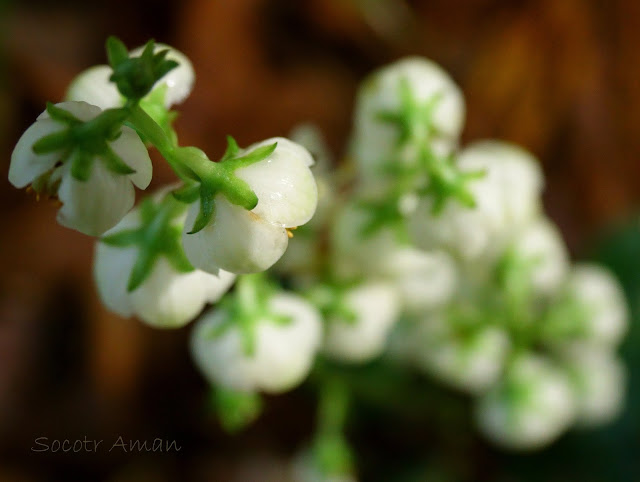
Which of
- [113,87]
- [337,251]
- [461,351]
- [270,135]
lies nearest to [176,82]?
[113,87]

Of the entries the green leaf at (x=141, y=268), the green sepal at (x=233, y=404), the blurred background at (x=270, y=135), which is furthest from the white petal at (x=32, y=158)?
the blurred background at (x=270, y=135)

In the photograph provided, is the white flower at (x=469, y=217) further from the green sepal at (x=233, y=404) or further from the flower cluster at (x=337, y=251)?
the green sepal at (x=233, y=404)

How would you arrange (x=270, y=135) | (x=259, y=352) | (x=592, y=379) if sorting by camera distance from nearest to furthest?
(x=259, y=352)
(x=592, y=379)
(x=270, y=135)

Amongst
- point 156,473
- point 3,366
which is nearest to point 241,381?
point 156,473

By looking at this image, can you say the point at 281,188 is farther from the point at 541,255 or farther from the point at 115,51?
the point at 541,255

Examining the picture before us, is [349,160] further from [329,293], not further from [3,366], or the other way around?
[3,366]
